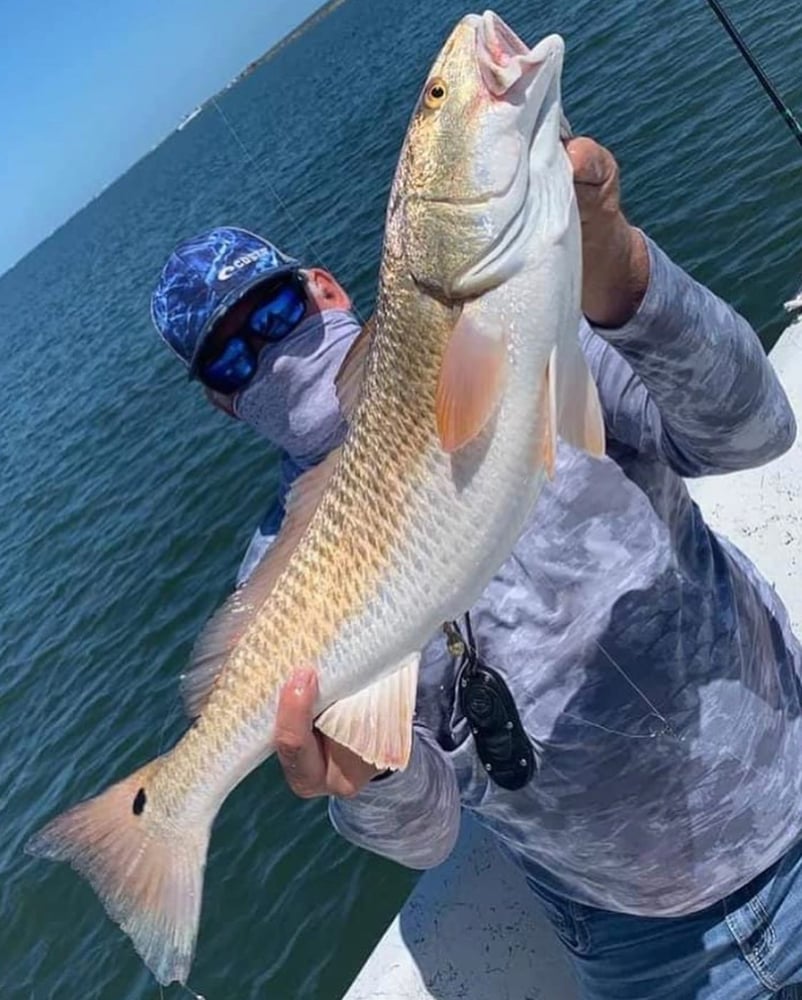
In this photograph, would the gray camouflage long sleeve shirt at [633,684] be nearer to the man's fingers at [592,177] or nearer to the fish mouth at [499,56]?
the man's fingers at [592,177]

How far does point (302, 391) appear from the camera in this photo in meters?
3.19

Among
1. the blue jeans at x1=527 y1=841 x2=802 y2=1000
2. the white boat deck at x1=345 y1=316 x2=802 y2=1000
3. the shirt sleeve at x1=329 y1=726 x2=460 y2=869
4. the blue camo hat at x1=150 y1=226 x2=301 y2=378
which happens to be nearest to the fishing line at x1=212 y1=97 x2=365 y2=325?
the white boat deck at x1=345 y1=316 x2=802 y2=1000

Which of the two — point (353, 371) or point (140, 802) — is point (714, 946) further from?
point (353, 371)

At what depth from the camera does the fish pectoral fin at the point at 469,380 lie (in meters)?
2.24

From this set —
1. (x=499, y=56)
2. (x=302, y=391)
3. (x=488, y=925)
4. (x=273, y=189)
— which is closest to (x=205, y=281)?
(x=302, y=391)

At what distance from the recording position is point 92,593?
54.6 ft

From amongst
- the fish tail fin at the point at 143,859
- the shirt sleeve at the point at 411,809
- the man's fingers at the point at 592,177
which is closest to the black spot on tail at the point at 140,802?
Answer: the fish tail fin at the point at 143,859

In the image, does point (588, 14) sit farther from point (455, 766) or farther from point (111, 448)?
point (455, 766)

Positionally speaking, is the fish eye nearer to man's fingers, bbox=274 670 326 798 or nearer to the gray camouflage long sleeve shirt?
the gray camouflage long sleeve shirt

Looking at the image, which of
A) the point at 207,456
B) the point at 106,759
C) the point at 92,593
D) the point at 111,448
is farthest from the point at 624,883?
the point at 111,448

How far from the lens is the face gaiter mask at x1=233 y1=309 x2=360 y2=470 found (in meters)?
3.18

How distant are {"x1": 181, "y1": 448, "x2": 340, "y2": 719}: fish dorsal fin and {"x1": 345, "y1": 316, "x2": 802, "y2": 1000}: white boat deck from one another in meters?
1.98

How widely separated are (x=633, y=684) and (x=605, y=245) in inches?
44.3

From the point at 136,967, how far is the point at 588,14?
2928 centimetres
